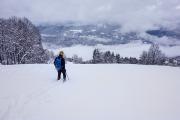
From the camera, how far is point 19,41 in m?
40.0

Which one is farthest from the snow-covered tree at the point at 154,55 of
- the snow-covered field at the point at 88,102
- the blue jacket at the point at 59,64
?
the blue jacket at the point at 59,64

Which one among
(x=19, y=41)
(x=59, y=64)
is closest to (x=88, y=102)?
(x=59, y=64)

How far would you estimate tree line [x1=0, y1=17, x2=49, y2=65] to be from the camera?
39.9m

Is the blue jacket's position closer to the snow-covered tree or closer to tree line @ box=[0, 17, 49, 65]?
tree line @ box=[0, 17, 49, 65]

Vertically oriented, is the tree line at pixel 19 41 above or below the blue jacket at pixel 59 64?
above

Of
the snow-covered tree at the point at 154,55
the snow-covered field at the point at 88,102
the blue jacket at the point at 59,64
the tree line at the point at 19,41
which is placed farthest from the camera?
the snow-covered tree at the point at 154,55

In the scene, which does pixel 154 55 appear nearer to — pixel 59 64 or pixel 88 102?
pixel 59 64

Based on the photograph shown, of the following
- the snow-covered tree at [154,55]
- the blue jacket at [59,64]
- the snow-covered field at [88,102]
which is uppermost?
the snow-covered tree at [154,55]

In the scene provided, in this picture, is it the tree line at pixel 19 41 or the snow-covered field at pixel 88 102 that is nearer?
the snow-covered field at pixel 88 102

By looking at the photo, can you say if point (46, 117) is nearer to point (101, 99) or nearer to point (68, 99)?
point (68, 99)

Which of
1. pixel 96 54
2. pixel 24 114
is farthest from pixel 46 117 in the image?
pixel 96 54

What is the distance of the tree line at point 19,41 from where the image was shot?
131ft

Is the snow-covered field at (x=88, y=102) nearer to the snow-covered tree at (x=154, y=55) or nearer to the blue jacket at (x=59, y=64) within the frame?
the blue jacket at (x=59, y=64)

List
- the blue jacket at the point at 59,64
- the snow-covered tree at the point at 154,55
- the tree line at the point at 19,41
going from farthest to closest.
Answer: the snow-covered tree at the point at 154,55
the tree line at the point at 19,41
the blue jacket at the point at 59,64
